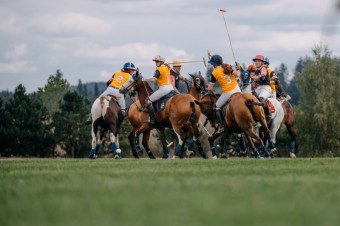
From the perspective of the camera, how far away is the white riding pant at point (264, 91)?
88.6ft

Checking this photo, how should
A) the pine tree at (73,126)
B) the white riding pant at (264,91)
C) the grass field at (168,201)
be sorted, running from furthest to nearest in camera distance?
the pine tree at (73,126)
the white riding pant at (264,91)
the grass field at (168,201)

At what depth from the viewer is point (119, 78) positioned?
27.8 m

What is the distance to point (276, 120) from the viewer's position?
27219 mm

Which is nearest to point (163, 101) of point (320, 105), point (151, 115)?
point (151, 115)

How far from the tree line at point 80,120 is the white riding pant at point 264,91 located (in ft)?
137

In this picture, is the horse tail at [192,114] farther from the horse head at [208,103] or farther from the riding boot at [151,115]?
the riding boot at [151,115]

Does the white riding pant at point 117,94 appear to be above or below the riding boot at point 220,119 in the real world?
above

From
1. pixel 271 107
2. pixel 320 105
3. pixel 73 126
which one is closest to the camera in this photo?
pixel 271 107

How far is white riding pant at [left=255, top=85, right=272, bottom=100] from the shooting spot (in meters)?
27.0

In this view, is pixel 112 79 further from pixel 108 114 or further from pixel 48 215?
pixel 48 215

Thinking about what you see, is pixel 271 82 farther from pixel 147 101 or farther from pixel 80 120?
pixel 80 120

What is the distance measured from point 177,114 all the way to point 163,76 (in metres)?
1.51

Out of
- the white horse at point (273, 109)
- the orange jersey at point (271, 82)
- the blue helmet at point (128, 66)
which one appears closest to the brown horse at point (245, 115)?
the white horse at point (273, 109)

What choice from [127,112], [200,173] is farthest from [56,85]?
[200,173]
